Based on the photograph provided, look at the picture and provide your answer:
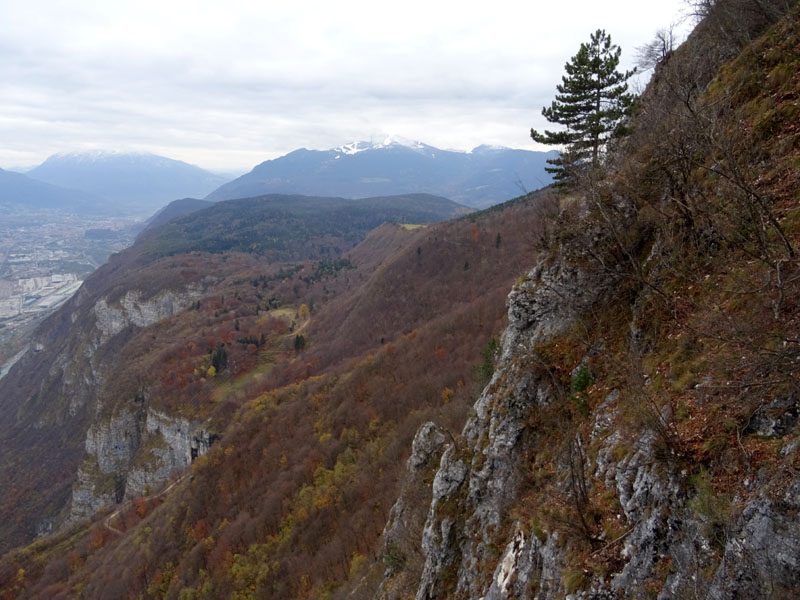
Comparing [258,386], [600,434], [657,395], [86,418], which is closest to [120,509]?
[258,386]

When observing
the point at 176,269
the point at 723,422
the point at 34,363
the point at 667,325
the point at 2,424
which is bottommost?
the point at 2,424

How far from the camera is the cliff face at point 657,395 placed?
6.36m

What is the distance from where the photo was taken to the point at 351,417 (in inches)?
2352

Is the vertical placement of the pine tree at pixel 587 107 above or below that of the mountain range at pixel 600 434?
above

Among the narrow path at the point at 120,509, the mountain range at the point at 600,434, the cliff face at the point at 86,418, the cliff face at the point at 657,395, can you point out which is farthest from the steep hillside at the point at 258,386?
the cliff face at the point at 657,395

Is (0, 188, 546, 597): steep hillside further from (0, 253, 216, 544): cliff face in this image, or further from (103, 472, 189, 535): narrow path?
(103, 472, 189, 535): narrow path

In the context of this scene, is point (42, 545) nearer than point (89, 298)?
Yes

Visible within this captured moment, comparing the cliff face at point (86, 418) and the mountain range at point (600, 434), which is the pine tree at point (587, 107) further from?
the cliff face at point (86, 418)

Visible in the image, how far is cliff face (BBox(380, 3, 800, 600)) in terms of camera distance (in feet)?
20.9

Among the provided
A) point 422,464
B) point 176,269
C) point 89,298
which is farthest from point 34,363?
point 422,464

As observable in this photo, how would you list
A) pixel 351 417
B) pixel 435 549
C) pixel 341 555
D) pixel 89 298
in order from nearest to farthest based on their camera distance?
pixel 435 549, pixel 341 555, pixel 351 417, pixel 89 298

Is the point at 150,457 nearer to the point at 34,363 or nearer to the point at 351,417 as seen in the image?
the point at 351,417

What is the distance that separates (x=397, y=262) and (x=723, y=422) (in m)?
123

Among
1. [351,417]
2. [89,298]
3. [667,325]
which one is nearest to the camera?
[667,325]
